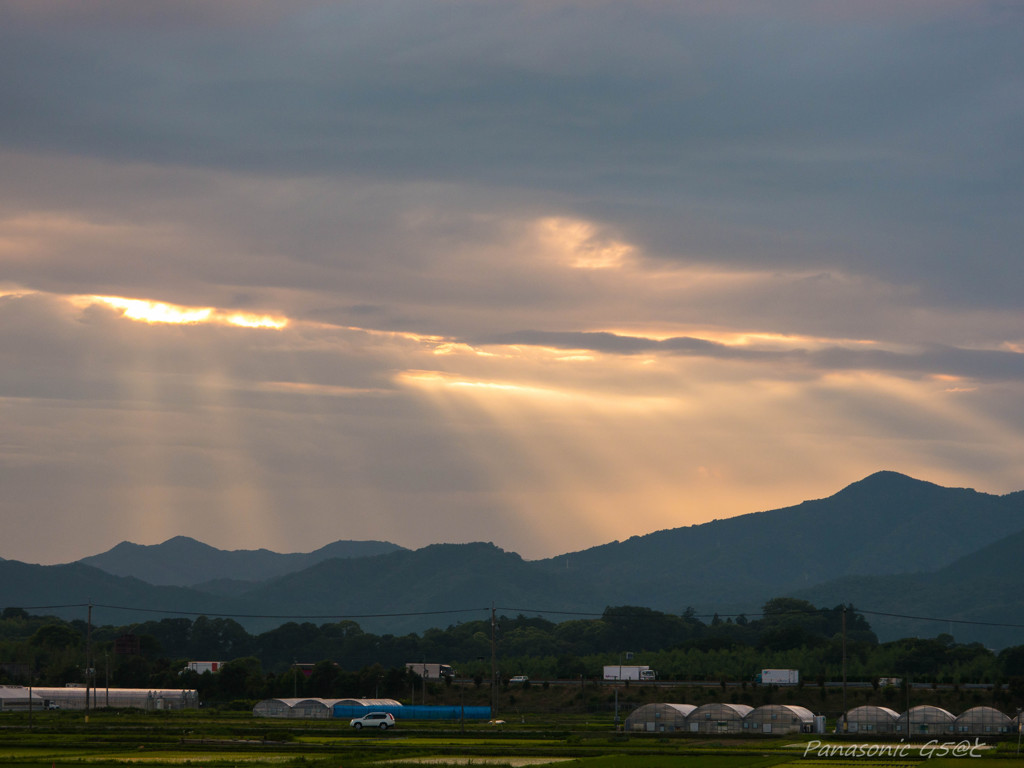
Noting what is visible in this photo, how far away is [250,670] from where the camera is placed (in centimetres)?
19538

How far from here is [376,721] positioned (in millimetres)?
128250

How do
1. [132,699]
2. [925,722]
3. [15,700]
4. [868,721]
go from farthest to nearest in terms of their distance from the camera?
[132,699] → [15,700] → [868,721] → [925,722]

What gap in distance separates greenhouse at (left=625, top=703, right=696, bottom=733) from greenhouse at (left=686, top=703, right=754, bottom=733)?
121 cm

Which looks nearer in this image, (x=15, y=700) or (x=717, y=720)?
(x=717, y=720)

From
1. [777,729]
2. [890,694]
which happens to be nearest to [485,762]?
[777,729]

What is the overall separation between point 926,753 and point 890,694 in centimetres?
7203

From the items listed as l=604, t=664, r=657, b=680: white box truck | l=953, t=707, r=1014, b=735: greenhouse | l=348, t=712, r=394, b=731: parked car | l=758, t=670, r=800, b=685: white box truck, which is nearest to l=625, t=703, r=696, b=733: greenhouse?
l=348, t=712, r=394, b=731: parked car

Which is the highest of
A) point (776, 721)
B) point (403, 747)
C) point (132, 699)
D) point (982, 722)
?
point (403, 747)

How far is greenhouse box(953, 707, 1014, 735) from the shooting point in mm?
121688

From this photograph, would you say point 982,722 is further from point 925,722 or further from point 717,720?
point 717,720

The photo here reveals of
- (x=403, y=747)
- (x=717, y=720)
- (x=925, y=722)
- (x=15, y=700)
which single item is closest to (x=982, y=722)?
(x=925, y=722)

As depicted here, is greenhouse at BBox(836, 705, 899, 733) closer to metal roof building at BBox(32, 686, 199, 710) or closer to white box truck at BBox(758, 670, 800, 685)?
white box truck at BBox(758, 670, 800, 685)

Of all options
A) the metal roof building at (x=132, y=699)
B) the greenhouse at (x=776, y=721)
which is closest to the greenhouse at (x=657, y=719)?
the greenhouse at (x=776, y=721)

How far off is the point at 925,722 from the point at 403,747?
2310 inches
